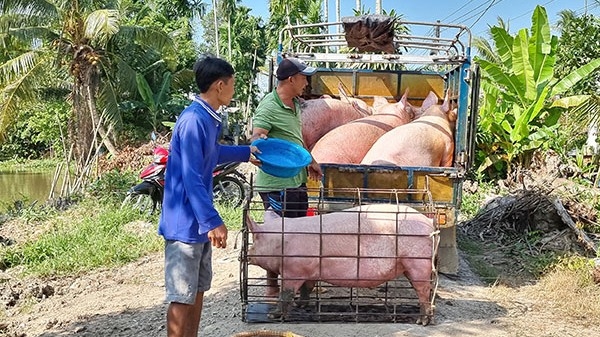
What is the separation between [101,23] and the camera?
43.6ft

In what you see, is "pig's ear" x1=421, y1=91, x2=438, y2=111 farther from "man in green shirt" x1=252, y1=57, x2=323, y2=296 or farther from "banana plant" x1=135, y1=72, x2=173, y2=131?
"banana plant" x1=135, y1=72, x2=173, y2=131

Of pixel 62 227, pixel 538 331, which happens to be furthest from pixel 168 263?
pixel 62 227

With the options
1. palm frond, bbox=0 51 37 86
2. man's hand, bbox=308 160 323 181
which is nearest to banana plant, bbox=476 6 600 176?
man's hand, bbox=308 160 323 181

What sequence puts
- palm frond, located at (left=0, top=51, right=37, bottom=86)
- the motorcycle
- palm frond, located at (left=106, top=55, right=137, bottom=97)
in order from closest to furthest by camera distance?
1. the motorcycle
2. palm frond, located at (left=0, top=51, right=37, bottom=86)
3. palm frond, located at (left=106, top=55, right=137, bottom=97)

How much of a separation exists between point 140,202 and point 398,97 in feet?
14.5

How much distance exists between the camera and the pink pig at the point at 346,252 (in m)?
3.94

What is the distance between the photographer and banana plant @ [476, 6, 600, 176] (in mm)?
9430

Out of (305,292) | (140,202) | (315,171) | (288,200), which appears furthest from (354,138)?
(140,202)

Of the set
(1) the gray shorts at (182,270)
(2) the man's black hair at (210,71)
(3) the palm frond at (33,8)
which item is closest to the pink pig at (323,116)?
(2) the man's black hair at (210,71)

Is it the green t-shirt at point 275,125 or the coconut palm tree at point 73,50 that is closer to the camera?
the green t-shirt at point 275,125

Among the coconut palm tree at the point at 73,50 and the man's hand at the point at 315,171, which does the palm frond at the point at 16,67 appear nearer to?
the coconut palm tree at the point at 73,50

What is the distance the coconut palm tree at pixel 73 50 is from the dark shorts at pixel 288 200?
10.0m

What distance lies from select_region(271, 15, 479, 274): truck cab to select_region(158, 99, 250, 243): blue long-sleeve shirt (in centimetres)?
162

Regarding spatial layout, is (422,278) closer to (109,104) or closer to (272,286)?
(272,286)
